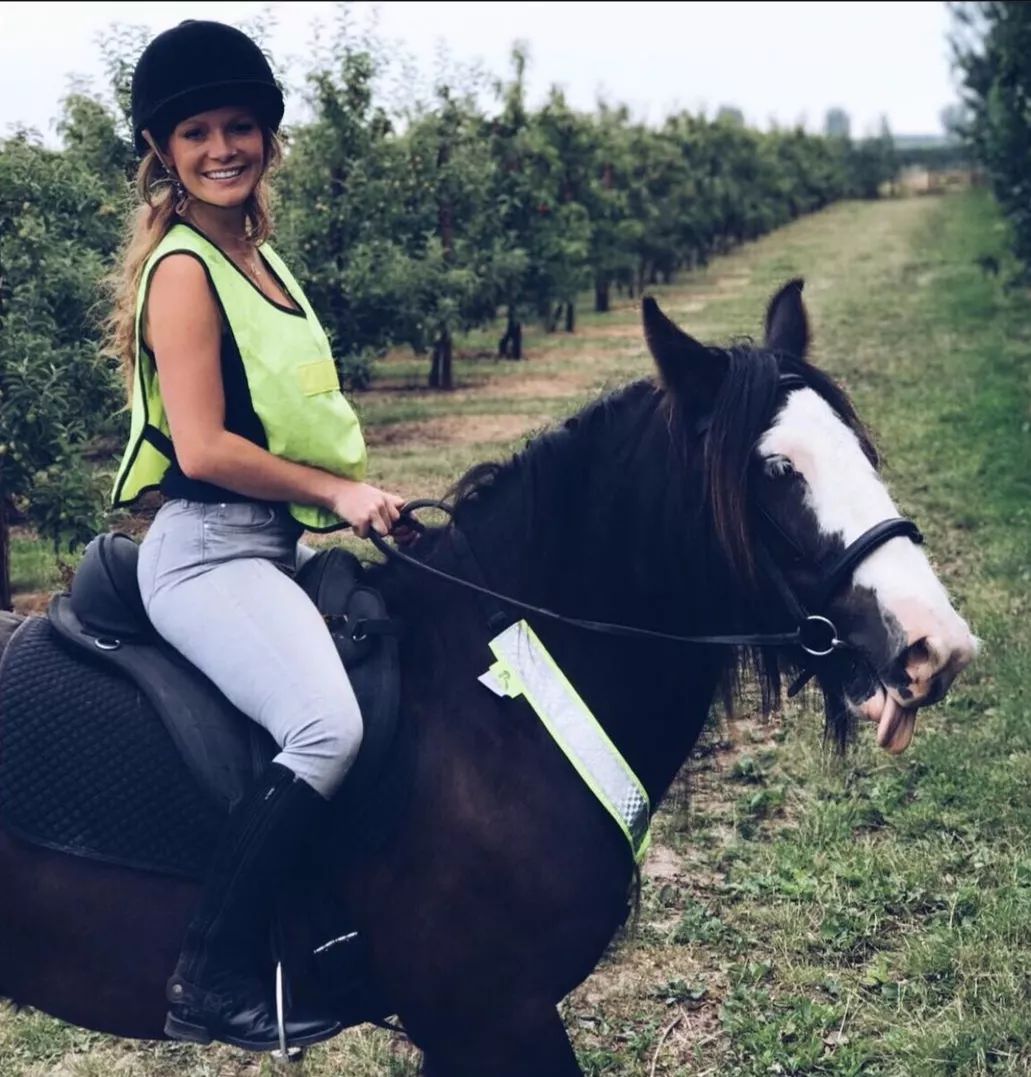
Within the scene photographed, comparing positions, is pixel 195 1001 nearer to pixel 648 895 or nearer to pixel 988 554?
pixel 648 895

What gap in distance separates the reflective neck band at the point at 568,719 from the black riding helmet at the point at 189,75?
Answer: 1.14 metres

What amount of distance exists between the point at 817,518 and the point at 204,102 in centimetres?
136

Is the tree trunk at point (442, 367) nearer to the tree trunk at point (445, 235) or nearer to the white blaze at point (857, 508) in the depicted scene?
the tree trunk at point (445, 235)

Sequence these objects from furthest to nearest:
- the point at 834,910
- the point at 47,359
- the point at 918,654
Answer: the point at 47,359 < the point at 834,910 < the point at 918,654

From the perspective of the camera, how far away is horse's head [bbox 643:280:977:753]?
6.50 feet

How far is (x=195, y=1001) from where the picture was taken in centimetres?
221

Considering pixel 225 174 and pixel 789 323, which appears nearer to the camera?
pixel 225 174

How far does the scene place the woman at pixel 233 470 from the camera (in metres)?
2.16

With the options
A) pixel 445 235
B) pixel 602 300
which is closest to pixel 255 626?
pixel 445 235

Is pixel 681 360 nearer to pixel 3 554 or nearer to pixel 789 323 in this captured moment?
pixel 789 323

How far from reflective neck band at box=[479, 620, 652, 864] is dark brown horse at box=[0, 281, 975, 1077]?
3cm

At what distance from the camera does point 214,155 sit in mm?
2291

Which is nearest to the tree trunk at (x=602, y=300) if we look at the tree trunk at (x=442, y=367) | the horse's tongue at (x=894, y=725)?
the tree trunk at (x=442, y=367)

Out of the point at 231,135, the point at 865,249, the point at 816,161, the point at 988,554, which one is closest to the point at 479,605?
the point at 231,135
